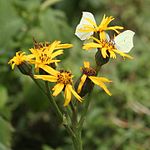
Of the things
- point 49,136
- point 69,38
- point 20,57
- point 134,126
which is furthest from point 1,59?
point 20,57

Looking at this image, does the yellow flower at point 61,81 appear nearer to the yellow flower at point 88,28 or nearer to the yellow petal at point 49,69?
the yellow petal at point 49,69

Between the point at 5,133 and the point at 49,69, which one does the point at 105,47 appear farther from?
the point at 5,133

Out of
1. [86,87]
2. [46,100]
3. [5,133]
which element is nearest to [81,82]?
[86,87]

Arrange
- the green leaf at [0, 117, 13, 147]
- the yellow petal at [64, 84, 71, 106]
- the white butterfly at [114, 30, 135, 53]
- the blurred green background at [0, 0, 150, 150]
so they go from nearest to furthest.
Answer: the yellow petal at [64, 84, 71, 106], the white butterfly at [114, 30, 135, 53], the green leaf at [0, 117, 13, 147], the blurred green background at [0, 0, 150, 150]

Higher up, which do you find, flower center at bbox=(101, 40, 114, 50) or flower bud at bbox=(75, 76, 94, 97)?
flower center at bbox=(101, 40, 114, 50)

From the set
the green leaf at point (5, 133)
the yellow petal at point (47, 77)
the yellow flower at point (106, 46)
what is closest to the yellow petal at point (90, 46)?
the yellow flower at point (106, 46)

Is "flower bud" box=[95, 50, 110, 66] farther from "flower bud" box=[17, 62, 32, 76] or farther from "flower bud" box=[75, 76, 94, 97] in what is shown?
"flower bud" box=[17, 62, 32, 76]

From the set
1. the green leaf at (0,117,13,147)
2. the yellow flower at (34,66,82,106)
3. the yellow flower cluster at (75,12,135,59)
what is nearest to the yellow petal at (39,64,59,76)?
the yellow flower at (34,66,82,106)
